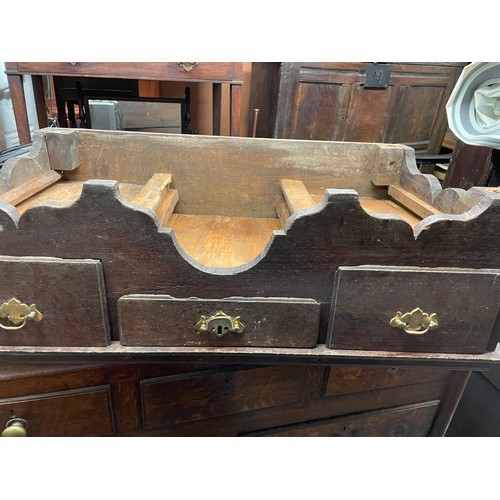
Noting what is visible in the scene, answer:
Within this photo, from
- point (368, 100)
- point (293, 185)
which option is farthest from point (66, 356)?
point (368, 100)

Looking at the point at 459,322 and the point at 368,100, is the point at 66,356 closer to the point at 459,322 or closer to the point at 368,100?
the point at 459,322

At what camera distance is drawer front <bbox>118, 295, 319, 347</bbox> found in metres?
0.64

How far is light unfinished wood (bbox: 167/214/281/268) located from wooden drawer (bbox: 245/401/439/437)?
478mm

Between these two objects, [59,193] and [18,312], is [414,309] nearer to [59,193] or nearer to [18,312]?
[18,312]

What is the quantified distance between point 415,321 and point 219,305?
14.2 inches

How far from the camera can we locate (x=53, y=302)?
620 millimetres

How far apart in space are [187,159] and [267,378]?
1.99 feet

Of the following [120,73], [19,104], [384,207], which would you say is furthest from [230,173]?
[19,104]

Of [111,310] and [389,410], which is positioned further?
[389,410]

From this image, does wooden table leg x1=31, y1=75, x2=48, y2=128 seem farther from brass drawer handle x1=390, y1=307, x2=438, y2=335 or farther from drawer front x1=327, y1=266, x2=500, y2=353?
brass drawer handle x1=390, y1=307, x2=438, y2=335

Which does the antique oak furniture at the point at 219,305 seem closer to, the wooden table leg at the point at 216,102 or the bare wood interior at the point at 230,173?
the bare wood interior at the point at 230,173

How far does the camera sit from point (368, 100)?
1892mm

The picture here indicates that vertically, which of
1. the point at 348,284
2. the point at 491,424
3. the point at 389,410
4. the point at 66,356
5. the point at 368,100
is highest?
the point at 368,100

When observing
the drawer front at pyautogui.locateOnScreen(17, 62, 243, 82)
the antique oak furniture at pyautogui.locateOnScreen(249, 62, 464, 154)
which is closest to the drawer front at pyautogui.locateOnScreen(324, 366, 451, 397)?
the drawer front at pyautogui.locateOnScreen(17, 62, 243, 82)
